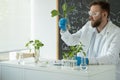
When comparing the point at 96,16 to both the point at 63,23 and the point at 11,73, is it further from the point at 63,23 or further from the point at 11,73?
the point at 11,73

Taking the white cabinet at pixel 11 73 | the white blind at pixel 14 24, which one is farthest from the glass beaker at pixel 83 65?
the white blind at pixel 14 24

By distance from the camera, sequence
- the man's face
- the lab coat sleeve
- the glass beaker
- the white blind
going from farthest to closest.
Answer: the white blind, the man's face, the lab coat sleeve, the glass beaker

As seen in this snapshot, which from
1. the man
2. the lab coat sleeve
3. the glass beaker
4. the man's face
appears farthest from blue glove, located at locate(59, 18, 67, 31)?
the glass beaker

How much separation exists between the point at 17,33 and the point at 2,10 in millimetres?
445

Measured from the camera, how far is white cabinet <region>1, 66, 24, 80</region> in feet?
7.15

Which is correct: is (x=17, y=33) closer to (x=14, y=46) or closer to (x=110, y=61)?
(x=14, y=46)

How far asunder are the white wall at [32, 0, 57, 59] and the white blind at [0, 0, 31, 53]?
0.38 feet

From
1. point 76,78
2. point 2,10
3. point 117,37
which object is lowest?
point 76,78

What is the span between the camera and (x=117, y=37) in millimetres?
2467

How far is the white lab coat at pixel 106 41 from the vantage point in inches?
86.0

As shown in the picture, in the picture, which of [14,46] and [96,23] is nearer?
[96,23]

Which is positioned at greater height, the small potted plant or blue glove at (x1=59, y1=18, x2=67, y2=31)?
blue glove at (x1=59, y1=18, x2=67, y2=31)

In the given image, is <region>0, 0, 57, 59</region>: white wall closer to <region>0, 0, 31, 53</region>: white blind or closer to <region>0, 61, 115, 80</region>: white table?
<region>0, 0, 31, 53</region>: white blind

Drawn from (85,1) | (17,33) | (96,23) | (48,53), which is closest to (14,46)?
(17,33)
